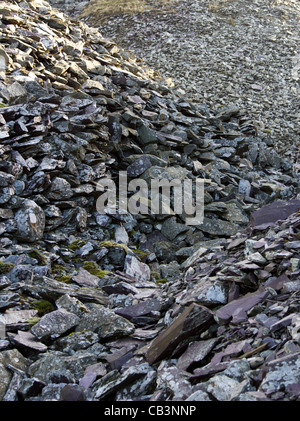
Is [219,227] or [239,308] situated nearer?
[239,308]

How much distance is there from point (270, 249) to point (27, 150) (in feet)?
23.9

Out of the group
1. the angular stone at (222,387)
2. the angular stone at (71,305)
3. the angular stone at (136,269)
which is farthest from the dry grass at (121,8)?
the angular stone at (222,387)

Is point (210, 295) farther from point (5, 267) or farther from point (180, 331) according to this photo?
point (5, 267)

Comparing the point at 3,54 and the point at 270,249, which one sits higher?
the point at 3,54

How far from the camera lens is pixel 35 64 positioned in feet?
50.0

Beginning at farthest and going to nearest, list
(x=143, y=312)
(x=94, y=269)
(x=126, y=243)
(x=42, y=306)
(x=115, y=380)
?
(x=126, y=243)
(x=94, y=269)
(x=42, y=306)
(x=143, y=312)
(x=115, y=380)

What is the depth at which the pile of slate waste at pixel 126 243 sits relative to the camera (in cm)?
519

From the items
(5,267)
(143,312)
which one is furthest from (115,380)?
(5,267)

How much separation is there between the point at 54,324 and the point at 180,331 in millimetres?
2106

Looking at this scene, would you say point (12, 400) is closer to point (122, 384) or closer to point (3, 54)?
point (122, 384)

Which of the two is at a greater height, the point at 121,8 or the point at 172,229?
the point at 121,8

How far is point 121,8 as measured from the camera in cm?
3319
